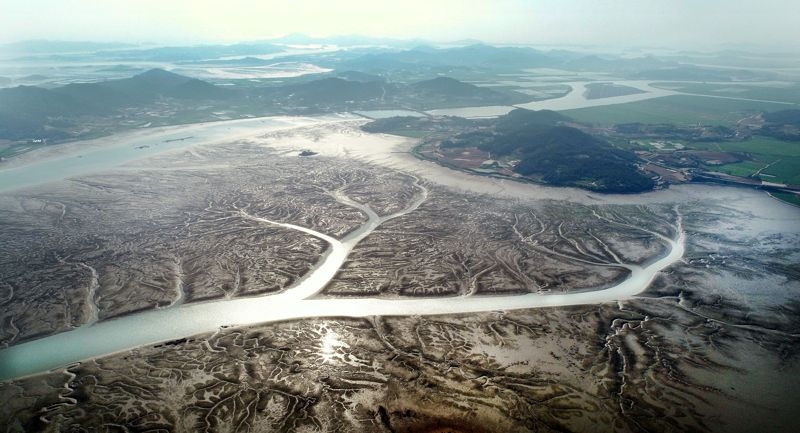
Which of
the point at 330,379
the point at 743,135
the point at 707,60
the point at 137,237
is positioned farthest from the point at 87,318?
the point at 707,60

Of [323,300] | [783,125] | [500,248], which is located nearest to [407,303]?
[323,300]

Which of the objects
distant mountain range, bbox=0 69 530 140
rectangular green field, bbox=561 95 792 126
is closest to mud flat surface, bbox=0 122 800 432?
distant mountain range, bbox=0 69 530 140

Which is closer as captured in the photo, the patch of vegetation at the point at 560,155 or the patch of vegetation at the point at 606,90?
the patch of vegetation at the point at 560,155

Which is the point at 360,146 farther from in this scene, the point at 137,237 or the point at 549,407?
the point at 549,407

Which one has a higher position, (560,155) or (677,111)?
(677,111)

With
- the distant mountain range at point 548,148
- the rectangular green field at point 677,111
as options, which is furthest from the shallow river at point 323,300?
the rectangular green field at point 677,111

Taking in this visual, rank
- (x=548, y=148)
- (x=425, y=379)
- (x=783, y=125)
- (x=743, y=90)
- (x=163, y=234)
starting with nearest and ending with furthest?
(x=425, y=379) < (x=163, y=234) < (x=548, y=148) < (x=783, y=125) < (x=743, y=90)

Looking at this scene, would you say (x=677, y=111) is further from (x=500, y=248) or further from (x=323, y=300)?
(x=323, y=300)

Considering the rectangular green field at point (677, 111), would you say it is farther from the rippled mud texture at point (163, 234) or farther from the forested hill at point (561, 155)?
the rippled mud texture at point (163, 234)

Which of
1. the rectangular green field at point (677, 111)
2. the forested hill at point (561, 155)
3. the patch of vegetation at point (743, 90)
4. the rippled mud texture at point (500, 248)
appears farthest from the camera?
the patch of vegetation at point (743, 90)
